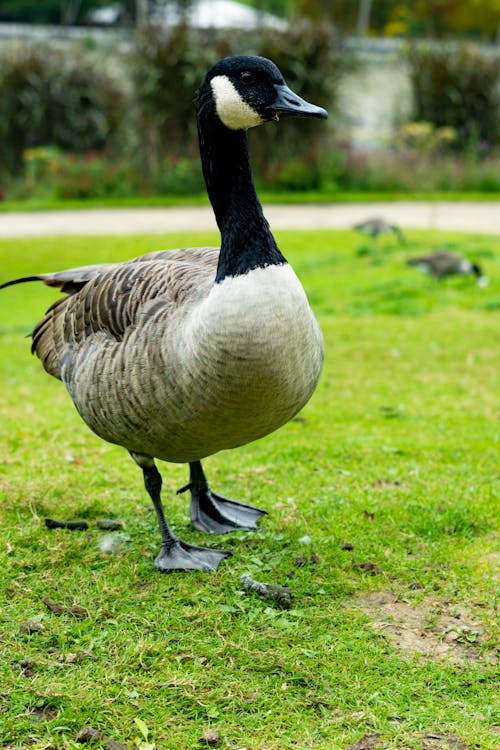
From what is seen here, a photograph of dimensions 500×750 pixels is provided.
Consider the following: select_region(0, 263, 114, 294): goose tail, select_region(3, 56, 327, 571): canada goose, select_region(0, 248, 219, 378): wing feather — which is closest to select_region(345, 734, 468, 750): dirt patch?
select_region(3, 56, 327, 571): canada goose

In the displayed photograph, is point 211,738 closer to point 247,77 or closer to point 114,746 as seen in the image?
point 114,746

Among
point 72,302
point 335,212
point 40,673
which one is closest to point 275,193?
point 335,212

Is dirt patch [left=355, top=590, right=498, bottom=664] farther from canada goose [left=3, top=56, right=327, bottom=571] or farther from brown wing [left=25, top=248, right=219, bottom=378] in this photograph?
brown wing [left=25, top=248, right=219, bottom=378]

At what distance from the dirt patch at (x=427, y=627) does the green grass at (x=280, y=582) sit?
0.6 inches

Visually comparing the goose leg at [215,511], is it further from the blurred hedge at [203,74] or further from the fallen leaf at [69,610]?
the blurred hedge at [203,74]

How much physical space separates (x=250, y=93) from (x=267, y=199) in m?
16.3

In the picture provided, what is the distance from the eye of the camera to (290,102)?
346cm

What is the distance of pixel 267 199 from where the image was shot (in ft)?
64.0

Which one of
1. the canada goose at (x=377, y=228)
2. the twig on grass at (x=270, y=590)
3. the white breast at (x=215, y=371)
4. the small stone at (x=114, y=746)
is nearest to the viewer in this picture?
the small stone at (x=114, y=746)

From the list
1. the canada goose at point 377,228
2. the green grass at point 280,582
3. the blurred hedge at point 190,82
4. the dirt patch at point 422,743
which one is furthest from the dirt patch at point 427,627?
the blurred hedge at point 190,82

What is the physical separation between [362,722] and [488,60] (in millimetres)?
23483

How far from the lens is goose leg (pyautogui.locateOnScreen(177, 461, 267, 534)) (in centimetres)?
459

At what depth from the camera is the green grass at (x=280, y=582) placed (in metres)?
3.11

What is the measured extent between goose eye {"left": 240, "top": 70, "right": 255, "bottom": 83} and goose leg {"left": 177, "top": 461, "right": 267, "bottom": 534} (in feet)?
6.69
